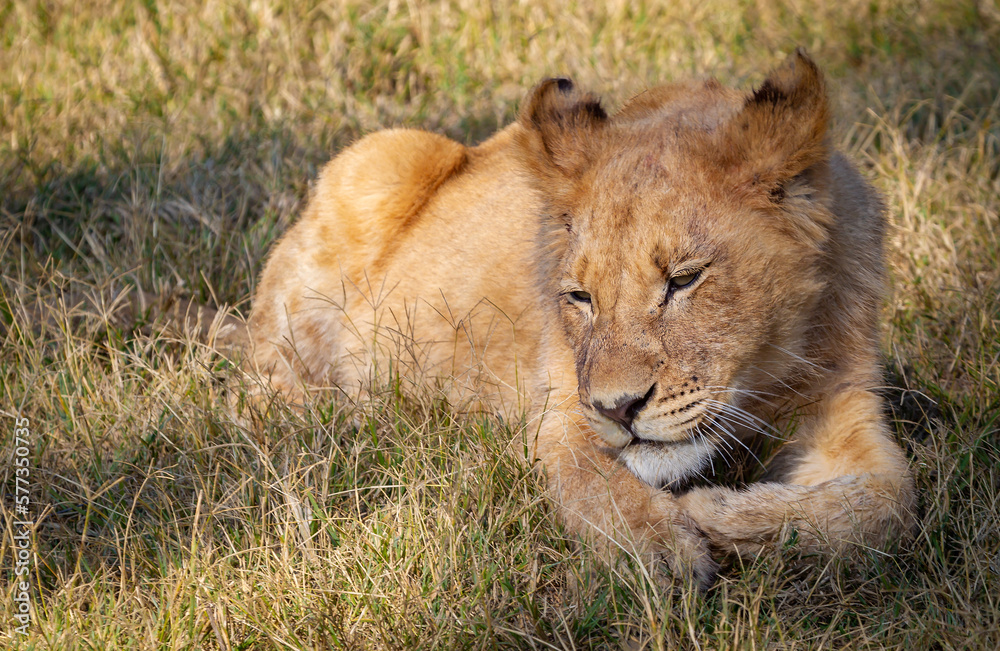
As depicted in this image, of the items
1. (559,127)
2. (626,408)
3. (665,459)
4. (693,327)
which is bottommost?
(665,459)

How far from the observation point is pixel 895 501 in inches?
112

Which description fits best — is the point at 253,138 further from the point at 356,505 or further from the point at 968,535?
the point at 968,535

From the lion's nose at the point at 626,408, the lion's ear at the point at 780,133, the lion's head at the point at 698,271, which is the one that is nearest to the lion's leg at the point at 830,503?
the lion's head at the point at 698,271

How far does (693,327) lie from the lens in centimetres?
272

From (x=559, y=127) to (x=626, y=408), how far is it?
1034 millimetres

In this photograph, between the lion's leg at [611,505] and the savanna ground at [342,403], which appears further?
the lion's leg at [611,505]

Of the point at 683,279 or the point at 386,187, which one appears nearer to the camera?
the point at 683,279

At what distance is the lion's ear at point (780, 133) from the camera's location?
9.12 feet

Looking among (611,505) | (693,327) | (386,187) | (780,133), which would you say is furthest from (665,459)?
(386,187)

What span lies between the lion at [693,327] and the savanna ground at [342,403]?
164mm

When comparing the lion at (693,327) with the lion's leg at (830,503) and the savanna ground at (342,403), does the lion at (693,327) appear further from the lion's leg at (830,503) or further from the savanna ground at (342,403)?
the savanna ground at (342,403)

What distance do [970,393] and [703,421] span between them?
1481 millimetres

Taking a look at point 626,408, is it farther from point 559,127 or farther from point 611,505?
point 559,127

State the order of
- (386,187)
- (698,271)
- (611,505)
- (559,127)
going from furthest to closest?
(386,187) < (559,127) < (611,505) < (698,271)
